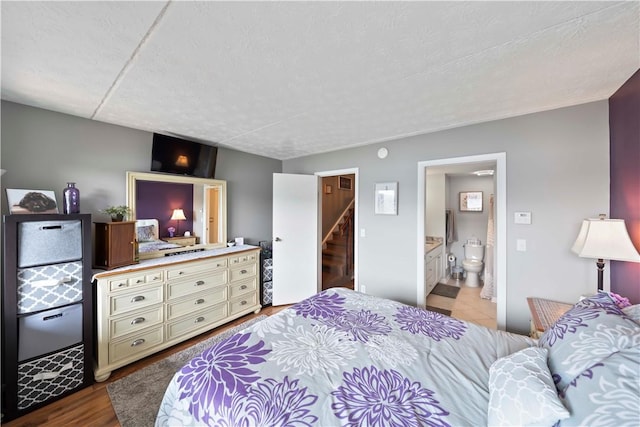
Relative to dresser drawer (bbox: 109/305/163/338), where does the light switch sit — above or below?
above

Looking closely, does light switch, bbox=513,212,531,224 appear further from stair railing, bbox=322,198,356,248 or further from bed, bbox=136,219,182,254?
bed, bbox=136,219,182,254

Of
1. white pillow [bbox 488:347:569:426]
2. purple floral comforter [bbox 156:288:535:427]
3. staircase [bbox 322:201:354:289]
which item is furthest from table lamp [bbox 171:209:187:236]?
white pillow [bbox 488:347:569:426]

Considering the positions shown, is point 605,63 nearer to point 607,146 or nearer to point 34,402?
point 607,146

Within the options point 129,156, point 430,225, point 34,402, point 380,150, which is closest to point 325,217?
point 430,225

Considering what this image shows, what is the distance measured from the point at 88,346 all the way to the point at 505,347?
297cm

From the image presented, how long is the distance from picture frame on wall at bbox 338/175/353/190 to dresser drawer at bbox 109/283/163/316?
423cm

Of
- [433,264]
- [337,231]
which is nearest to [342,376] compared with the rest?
[433,264]

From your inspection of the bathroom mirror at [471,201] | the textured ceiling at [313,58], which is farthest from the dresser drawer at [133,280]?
the bathroom mirror at [471,201]

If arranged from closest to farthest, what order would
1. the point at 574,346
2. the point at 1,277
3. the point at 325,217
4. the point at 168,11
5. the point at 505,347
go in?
the point at 574,346 < the point at 168,11 < the point at 505,347 < the point at 1,277 < the point at 325,217

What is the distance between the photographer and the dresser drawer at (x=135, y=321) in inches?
81.4

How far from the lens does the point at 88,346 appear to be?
191 cm

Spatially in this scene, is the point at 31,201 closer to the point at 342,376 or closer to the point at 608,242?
the point at 342,376

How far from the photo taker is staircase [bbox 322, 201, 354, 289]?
4731mm

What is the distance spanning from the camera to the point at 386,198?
305 cm
